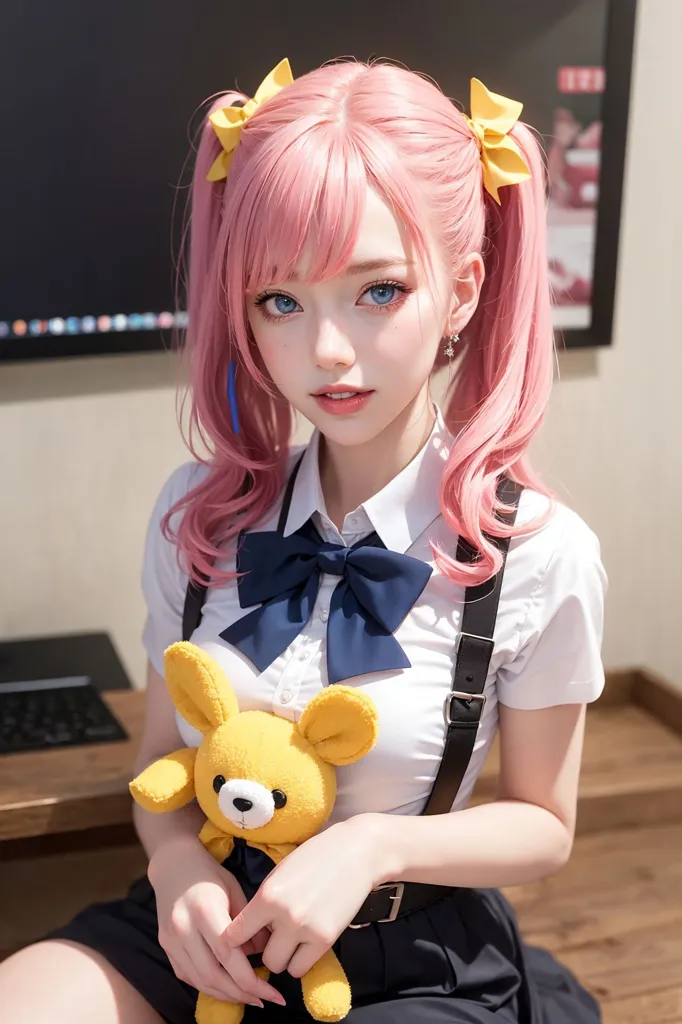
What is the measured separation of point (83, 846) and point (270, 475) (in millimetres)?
876

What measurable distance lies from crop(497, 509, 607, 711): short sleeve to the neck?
18 centimetres

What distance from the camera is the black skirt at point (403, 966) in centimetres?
98

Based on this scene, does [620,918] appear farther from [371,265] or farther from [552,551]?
[371,265]

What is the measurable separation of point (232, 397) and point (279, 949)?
0.54 metres

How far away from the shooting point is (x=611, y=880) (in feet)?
4.82

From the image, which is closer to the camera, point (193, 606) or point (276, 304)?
point (276, 304)

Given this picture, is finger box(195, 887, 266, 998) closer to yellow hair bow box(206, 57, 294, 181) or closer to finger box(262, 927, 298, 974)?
finger box(262, 927, 298, 974)

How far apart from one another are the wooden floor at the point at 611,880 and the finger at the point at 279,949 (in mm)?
482

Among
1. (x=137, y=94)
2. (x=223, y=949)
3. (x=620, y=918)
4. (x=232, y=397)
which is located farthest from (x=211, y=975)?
(x=137, y=94)

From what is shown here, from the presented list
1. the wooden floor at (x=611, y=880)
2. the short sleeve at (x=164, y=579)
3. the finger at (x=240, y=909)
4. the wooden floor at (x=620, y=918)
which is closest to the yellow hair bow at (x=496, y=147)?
the short sleeve at (x=164, y=579)

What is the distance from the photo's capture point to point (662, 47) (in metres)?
1.71

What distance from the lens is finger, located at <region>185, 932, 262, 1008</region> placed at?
0.92m

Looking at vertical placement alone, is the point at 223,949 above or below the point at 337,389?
below

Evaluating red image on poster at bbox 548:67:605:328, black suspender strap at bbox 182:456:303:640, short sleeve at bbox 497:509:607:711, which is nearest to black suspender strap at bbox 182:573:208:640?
black suspender strap at bbox 182:456:303:640
